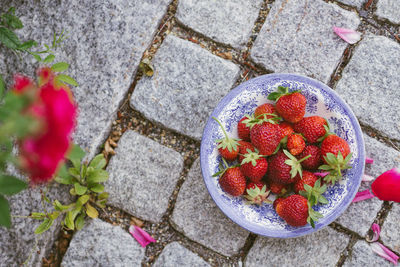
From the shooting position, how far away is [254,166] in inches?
46.8

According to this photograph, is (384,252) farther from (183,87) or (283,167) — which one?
(183,87)

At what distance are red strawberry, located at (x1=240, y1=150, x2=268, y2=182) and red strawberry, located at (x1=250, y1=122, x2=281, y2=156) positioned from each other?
0.03 meters

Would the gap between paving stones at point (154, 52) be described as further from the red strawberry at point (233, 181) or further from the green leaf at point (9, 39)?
the green leaf at point (9, 39)

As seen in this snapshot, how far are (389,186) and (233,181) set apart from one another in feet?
1.51

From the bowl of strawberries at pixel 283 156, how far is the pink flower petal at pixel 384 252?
31 cm

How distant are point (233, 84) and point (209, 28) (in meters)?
0.22

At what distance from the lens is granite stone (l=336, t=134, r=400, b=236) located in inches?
54.9

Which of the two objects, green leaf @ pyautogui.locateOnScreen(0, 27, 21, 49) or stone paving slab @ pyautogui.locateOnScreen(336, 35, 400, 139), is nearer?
green leaf @ pyautogui.locateOnScreen(0, 27, 21, 49)

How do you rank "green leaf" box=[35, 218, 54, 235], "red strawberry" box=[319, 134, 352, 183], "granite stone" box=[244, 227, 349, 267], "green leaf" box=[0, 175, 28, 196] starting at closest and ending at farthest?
"green leaf" box=[0, 175, 28, 196], "red strawberry" box=[319, 134, 352, 183], "green leaf" box=[35, 218, 54, 235], "granite stone" box=[244, 227, 349, 267]

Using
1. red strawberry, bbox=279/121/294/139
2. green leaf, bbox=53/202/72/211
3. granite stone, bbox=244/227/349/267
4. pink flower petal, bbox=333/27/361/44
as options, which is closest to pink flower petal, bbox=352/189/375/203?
granite stone, bbox=244/227/349/267

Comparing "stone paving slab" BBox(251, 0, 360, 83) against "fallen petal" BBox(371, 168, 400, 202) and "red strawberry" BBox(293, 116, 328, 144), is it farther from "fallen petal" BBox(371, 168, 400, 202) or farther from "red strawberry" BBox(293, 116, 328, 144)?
"fallen petal" BBox(371, 168, 400, 202)

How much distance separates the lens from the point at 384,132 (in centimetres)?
142

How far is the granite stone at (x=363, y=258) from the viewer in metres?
1.39

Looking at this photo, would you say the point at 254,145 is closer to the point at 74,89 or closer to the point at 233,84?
the point at 233,84
